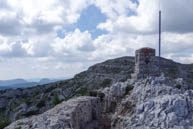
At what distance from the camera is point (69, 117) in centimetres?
2030

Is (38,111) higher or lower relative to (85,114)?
lower

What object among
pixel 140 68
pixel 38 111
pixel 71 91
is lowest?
pixel 38 111

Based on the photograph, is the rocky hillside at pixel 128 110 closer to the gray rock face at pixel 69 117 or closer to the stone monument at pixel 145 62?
the gray rock face at pixel 69 117

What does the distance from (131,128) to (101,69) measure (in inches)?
3140

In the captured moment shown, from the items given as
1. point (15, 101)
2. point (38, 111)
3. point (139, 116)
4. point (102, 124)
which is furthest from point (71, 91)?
point (139, 116)

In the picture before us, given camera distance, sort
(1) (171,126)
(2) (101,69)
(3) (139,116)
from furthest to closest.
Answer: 1. (2) (101,69)
2. (3) (139,116)
3. (1) (171,126)

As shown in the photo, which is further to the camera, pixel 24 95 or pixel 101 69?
pixel 101 69

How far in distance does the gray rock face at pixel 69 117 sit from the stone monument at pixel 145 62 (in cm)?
917

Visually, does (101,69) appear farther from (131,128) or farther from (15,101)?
(131,128)

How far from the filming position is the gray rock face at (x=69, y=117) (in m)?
17.9

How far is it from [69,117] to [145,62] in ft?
56.7

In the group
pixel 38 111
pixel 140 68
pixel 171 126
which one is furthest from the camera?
pixel 38 111

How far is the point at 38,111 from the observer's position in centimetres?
5862

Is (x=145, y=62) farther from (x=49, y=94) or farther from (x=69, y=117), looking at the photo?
(x=49, y=94)
